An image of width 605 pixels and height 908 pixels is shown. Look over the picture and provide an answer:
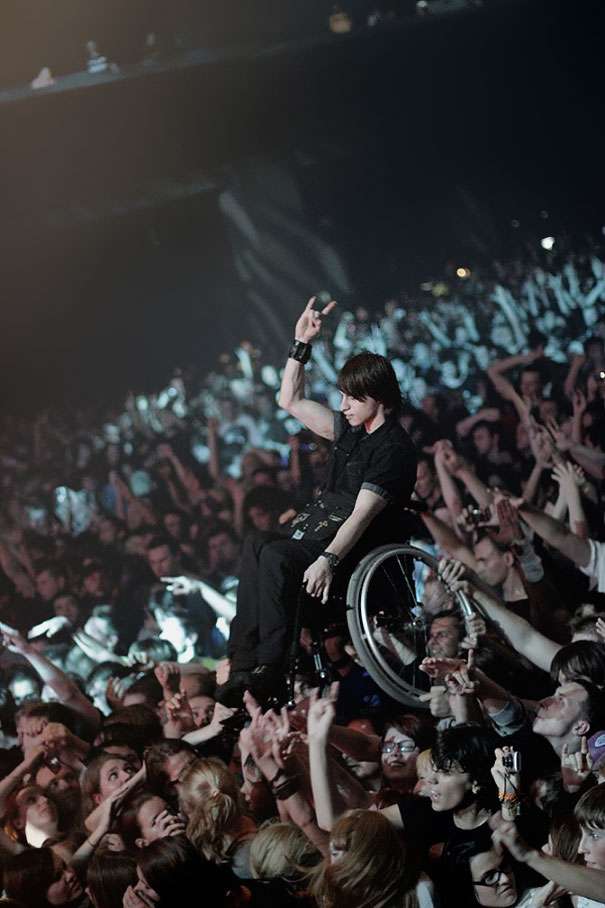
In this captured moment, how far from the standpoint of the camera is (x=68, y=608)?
15.7 ft

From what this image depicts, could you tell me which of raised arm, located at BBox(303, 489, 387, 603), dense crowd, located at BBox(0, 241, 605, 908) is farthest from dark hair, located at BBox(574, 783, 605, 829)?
raised arm, located at BBox(303, 489, 387, 603)

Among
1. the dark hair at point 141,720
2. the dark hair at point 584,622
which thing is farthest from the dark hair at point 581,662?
the dark hair at point 141,720

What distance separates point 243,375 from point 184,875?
242 centimetres

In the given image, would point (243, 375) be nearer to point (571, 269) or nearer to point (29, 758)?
point (571, 269)

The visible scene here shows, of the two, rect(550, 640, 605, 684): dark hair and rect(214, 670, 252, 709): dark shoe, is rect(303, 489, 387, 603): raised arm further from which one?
rect(550, 640, 605, 684): dark hair

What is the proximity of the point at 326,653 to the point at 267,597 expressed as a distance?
9.8 inches

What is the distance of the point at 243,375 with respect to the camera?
5.27 m

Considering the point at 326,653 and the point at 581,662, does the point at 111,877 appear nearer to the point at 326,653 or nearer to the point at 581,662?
the point at 326,653

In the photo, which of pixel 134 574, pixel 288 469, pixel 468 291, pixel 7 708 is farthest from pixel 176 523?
pixel 468 291

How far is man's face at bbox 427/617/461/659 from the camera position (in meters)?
3.42

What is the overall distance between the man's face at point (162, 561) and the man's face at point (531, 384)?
1.59m

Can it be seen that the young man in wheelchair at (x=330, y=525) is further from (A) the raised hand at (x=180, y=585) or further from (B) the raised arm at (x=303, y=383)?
(A) the raised hand at (x=180, y=585)

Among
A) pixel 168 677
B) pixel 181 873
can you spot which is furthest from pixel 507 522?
pixel 181 873

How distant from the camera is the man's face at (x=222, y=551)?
466 cm
